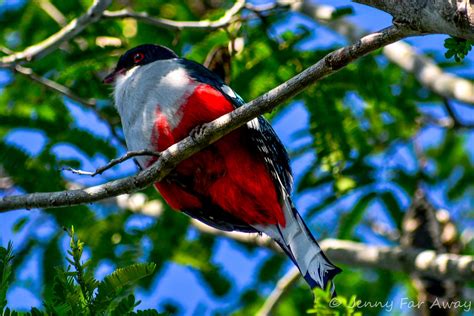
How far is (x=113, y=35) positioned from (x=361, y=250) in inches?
96.8

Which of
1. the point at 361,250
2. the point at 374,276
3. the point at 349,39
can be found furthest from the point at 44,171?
the point at 374,276

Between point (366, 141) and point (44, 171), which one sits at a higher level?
point (44, 171)

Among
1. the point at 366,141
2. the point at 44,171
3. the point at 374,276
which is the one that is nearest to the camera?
the point at 44,171

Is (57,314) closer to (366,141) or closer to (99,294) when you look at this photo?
(99,294)

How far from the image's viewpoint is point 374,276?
291 inches

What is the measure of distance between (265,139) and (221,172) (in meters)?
0.36

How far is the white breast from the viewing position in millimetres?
4523

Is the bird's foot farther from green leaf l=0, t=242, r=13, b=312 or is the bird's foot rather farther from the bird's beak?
the bird's beak

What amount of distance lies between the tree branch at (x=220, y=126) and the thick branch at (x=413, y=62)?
6.43 ft

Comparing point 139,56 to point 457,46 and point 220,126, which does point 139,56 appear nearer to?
point 220,126

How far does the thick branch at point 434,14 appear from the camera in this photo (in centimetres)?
269

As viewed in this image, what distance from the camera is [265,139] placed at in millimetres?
4453

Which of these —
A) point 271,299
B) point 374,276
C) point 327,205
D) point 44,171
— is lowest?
point 374,276

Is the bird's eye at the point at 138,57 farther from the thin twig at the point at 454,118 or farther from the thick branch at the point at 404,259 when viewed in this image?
the thin twig at the point at 454,118
